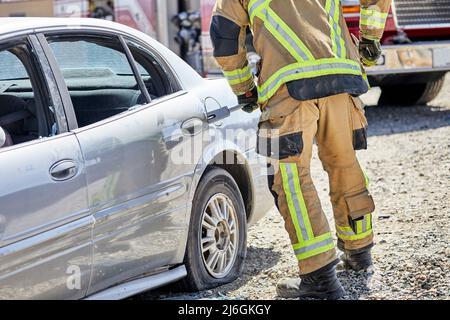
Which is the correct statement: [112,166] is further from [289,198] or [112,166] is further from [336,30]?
[336,30]

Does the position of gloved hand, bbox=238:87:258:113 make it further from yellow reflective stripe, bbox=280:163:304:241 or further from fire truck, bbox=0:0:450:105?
fire truck, bbox=0:0:450:105

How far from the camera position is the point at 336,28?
4.45 metres

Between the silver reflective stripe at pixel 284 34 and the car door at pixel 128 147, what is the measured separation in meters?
0.65

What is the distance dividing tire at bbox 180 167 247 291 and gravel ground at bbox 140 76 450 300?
68 mm

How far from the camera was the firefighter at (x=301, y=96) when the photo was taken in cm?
428

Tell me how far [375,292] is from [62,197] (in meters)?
1.79

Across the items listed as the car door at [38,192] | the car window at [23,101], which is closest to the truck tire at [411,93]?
the car window at [23,101]

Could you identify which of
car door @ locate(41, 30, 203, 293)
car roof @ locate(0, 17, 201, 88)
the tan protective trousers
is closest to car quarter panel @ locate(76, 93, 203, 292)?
car door @ locate(41, 30, 203, 293)

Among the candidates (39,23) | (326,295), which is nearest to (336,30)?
(326,295)

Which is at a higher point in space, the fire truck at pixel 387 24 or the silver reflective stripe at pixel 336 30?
the silver reflective stripe at pixel 336 30

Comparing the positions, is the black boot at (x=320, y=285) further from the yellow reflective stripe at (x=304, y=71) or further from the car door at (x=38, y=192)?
the car door at (x=38, y=192)

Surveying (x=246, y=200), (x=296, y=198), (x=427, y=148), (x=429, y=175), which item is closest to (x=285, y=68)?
(x=296, y=198)

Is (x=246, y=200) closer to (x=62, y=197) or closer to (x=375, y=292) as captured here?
(x=375, y=292)

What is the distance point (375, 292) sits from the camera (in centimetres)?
454
